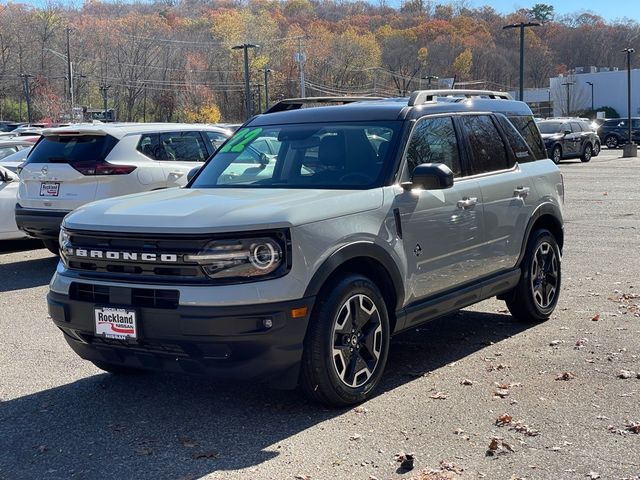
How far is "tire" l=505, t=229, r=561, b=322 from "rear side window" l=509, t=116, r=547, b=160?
77cm

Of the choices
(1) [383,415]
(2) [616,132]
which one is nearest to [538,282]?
(1) [383,415]

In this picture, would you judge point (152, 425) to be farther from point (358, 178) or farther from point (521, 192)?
point (521, 192)

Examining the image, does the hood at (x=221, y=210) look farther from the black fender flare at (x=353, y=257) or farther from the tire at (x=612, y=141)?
the tire at (x=612, y=141)

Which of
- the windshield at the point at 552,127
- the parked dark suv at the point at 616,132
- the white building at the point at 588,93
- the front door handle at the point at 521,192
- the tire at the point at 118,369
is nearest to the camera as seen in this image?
the tire at the point at 118,369

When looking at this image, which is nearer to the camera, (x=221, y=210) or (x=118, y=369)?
(x=221, y=210)

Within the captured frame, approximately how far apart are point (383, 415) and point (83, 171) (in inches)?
246

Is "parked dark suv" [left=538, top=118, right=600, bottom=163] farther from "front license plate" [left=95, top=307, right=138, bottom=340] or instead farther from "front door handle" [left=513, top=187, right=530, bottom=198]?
"front license plate" [left=95, top=307, right=138, bottom=340]

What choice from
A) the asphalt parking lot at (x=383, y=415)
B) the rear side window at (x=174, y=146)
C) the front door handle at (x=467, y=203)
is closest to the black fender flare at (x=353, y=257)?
the asphalt parking lot at (x=383, y=415)

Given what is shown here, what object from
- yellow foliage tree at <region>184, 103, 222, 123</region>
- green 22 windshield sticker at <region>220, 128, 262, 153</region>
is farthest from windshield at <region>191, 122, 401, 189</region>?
yellow foliage tree at <region>184, 103, 222, 123</region>

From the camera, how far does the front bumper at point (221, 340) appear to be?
447 cm

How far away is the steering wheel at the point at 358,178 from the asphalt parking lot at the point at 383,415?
1400 millimetres

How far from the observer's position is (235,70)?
358 ft

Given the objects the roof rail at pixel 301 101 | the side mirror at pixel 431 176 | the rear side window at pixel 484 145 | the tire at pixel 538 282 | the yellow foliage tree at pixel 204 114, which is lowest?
the tire at pixel 538 282

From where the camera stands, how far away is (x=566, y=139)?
34.8m
